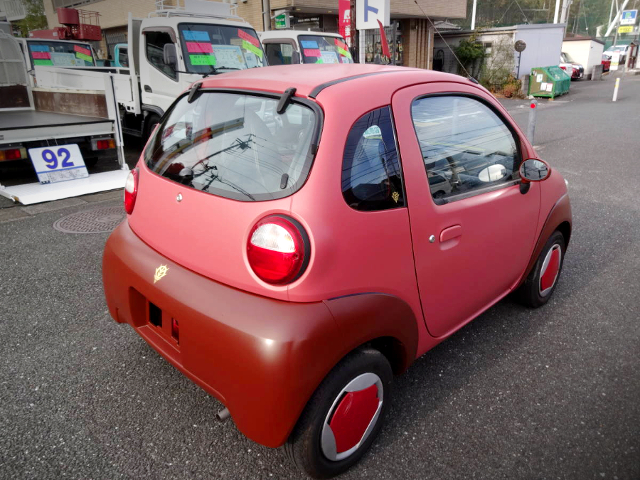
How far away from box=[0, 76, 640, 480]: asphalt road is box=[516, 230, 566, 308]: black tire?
10 cm

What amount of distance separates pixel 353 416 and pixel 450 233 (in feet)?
3.14

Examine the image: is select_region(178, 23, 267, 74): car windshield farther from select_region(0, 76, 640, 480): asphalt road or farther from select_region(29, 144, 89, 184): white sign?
select_region(0, 76, 640, 480): asphalt road

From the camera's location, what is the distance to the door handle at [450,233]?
2287mm

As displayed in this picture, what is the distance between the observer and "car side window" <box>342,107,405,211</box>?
1.94 metres

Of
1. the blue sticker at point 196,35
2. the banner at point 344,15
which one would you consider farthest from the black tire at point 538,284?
the banner at point 344,15

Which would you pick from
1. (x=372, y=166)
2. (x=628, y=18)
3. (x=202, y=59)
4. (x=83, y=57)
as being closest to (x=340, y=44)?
(x=202, y=59)

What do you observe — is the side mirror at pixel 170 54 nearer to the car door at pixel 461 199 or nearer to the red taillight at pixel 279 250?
the car door at pixel 461 199

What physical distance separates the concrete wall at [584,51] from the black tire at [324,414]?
3490 centimetres

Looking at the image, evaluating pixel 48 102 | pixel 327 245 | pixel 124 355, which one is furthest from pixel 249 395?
pixel 48 102

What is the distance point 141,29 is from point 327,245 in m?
8.69

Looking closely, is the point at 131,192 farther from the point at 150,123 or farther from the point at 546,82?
the point at 546,82

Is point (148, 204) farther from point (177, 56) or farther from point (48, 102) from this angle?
point (48, 102)

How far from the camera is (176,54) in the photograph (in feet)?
26.2

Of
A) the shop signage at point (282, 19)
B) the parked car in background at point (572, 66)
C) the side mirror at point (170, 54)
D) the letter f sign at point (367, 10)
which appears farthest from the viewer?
the parked car in background at point (572, 66)
